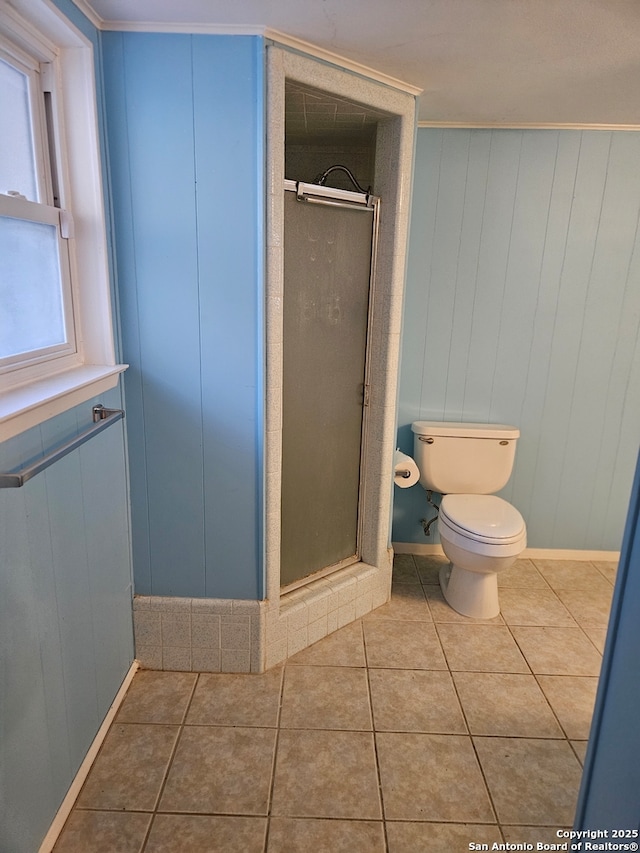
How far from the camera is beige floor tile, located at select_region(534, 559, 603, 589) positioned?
9.18 feet

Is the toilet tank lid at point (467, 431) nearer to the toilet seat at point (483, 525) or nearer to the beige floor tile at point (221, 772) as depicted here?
the toilet seat at point (483, 525)

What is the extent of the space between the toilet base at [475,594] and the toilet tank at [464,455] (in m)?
0.43

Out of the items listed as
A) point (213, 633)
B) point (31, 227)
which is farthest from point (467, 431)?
point (31, 227)

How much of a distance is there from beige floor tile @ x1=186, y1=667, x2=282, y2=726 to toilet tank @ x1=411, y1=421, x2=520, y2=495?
3.82 ft

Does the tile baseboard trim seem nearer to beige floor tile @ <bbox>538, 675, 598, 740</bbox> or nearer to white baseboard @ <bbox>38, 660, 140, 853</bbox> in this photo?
white baseboard @ <bbox>38, 660, 140, 853</bbox>

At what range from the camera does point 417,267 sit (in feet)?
8.71

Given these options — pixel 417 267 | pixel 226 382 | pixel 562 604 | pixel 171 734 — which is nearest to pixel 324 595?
pixel 171 734

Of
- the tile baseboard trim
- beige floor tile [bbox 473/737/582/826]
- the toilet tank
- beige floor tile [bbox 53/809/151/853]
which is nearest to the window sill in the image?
the tile baseboard trim

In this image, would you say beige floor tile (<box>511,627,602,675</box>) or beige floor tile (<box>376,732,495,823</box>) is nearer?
beige floor tile (<box>376,732,495,823</box>)

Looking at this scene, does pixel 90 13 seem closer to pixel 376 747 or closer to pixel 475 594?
pixel 376 747

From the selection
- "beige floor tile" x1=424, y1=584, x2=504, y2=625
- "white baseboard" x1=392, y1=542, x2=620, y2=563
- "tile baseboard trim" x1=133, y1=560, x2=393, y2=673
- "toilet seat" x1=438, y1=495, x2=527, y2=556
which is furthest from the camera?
"white baseboard" x1=392, y1=542, x2=620, y2=563

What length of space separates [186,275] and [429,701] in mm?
1672

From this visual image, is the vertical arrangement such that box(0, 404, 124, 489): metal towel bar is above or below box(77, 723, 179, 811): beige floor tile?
above

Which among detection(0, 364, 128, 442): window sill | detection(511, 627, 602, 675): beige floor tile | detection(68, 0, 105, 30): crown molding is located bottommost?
detection(511, 627, 602, 675): beige floor tile
